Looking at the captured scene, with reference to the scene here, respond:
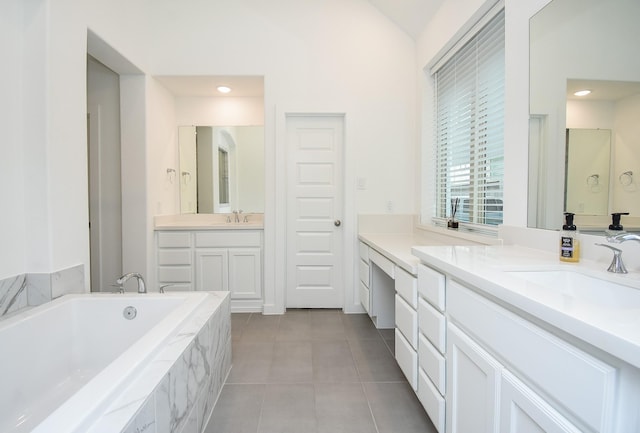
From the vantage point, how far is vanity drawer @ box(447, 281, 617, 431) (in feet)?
2.02

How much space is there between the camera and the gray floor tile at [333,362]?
2.05m

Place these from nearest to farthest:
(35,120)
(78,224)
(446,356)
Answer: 1. (446,356)
2. (35,120)
3. (78,224)

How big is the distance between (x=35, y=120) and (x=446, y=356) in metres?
2.36

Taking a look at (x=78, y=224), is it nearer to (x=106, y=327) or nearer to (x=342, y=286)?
(x=106, y=327)

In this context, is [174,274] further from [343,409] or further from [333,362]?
[343,409]

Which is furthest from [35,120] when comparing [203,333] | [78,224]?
[203,333]

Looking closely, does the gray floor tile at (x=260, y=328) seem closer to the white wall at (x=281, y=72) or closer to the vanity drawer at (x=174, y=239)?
the white wall at (x=281, y=72)

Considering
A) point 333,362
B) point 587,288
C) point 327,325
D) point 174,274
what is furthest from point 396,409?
point 174,274

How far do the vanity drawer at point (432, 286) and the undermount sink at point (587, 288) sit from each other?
0.28m

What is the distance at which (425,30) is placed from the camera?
116 inches

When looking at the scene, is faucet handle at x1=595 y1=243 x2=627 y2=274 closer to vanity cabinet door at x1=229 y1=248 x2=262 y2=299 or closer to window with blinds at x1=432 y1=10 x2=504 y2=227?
window with blinds at x1=432 y1=10 x2=504 y2=227

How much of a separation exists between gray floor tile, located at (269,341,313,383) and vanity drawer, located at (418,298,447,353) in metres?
0.88

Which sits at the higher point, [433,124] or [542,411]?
[433,124]

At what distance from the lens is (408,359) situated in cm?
178
